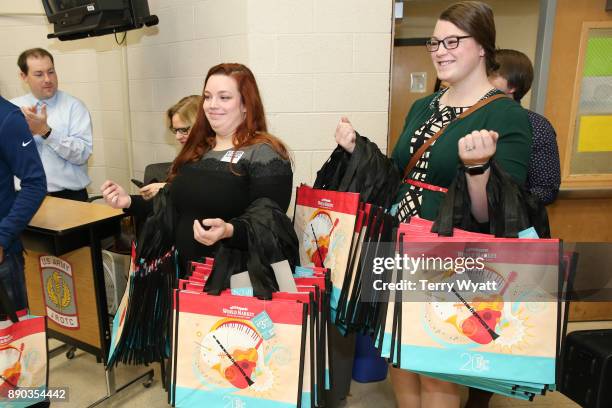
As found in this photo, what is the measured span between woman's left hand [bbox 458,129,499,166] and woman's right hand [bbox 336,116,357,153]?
42cm

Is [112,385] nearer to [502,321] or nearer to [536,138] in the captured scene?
[502,321]

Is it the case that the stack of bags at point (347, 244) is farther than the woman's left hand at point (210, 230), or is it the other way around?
the stack of bags at point (347, 244)

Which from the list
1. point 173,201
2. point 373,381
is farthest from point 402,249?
point 373,381

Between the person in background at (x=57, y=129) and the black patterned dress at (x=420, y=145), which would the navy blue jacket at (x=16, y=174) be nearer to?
the person in background at (x=57, y=129)

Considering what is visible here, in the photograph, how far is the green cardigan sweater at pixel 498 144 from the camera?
1.23 m

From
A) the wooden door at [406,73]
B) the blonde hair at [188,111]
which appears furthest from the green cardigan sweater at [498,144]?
the wooden door at [406,73]

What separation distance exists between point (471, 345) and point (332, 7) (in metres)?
1.94

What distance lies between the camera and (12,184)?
1774 millimetres

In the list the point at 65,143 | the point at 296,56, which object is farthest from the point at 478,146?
the point at 65,143

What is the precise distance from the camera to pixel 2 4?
3.42m

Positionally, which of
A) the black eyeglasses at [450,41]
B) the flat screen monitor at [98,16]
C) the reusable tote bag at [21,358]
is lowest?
the reusable tote bag at [21,358]

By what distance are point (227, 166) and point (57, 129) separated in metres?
1.85

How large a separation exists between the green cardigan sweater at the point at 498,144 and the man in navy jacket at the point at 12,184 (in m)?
1.38

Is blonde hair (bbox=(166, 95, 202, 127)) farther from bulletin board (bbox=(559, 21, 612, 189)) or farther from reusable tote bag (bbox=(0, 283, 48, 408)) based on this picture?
bulletin board (bbox=(559, 21, 612, 189))
